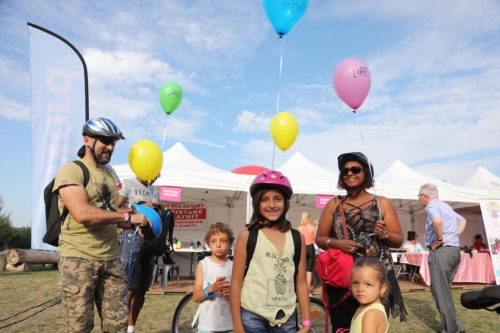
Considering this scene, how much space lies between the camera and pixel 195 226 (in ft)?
43.3

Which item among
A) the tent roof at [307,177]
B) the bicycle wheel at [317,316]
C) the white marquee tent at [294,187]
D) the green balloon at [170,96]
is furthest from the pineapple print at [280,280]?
the tent roof at [307,177]

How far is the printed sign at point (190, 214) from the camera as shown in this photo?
43.2ft

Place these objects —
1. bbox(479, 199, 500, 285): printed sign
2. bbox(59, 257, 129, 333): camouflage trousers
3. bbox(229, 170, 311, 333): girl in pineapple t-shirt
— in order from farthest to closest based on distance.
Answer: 1. bbox(479, 199, 500, 285): printed sign
2. bbox(59, 257, 129, 333): camouflage trousers
3. bbox(229, 170, 311, 333): girl in pineapple t-shirt

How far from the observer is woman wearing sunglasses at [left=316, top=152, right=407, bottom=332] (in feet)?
8.11

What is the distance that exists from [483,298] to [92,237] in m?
2.29

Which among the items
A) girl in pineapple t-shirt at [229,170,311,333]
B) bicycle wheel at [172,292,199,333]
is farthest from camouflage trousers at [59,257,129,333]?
bicycle wheel at [172,292,199,333]

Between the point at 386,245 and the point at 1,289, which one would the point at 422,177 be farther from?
the point at 1,289

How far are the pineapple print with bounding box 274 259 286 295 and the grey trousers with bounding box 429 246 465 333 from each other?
3.68 metres

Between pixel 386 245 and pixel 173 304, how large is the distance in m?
5.69

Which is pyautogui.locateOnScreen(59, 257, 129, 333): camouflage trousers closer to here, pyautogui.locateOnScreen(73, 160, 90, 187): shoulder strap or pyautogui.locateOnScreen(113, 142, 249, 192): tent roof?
pyautogui.locateOnScreen(73, 160, 90, 187): shoulder strap

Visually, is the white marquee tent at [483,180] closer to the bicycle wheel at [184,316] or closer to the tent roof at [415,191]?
the tent roof at [415,191]

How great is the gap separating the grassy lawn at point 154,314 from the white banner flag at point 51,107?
47.4 inches

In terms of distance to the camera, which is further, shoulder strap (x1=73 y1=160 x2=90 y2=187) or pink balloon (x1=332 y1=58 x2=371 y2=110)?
pink balloon (x1=332 y1=58 x2=371 y2=110)

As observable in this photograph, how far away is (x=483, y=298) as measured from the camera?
1525 millimetres
